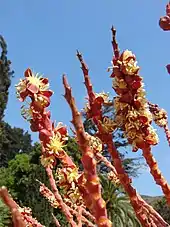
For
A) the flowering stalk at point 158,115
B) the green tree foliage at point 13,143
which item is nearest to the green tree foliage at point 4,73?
the green tree foliage at point 13,143

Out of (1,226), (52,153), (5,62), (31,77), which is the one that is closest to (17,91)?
(31,77)

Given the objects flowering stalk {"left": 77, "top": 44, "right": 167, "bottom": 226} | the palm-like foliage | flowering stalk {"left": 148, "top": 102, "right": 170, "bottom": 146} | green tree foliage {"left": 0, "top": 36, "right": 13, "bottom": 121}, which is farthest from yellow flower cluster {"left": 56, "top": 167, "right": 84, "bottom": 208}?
green tree foliage {"left": 0, "top": 36, "right": 13, "bottom": 121}

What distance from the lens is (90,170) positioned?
0.63 metres

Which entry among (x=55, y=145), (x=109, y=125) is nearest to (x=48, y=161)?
(x=55, y=145)

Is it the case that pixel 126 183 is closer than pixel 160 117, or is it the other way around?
pixel 126 183

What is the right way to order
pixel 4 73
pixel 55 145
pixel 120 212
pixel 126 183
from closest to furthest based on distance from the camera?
pixel 126 183 → pixel 55 145 → pixel 120 212 → pixel 4 73

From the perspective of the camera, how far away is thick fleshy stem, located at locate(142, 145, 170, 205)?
0.80 metres

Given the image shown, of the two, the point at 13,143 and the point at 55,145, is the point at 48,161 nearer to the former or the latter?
the point at 55,145

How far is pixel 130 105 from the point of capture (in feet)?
2.67

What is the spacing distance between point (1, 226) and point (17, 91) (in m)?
2.84

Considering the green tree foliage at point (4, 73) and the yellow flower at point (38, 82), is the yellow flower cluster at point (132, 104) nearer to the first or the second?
the yellow flower at point (38, 82)

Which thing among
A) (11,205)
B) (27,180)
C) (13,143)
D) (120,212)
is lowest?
(11,205)

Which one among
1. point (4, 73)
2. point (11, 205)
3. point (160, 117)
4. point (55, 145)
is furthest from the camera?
point (4, 73)

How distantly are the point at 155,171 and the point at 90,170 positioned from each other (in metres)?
0.22
